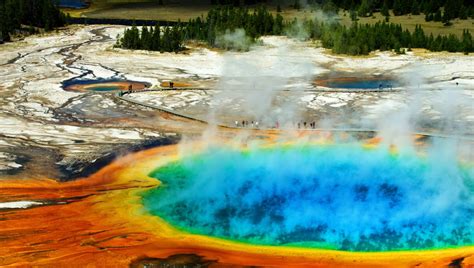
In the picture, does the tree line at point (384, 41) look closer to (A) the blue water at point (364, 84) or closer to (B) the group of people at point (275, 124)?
(A) the blue water at point (364, 84)

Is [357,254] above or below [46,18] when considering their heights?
below

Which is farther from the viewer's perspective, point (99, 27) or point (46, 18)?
point (99, 27)

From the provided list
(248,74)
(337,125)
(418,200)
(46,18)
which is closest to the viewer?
(418,200)

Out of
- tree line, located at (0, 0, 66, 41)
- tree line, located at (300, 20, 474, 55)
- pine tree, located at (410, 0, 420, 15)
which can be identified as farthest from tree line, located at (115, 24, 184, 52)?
pine tree, located at (410, 0, 420, 15)

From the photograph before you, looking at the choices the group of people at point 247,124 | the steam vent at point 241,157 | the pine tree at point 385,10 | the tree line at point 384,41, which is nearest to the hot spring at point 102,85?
the steam vent at point 241,157

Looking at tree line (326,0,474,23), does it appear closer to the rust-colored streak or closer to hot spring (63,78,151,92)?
hot spring (63,78,151,92)

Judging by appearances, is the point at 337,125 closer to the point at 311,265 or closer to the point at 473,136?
the point at 473,136

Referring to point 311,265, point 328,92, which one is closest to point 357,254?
point 311,265

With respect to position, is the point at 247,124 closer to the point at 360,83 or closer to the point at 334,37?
the point at 360,83
